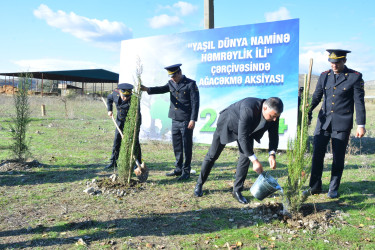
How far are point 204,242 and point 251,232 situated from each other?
65 centimetres

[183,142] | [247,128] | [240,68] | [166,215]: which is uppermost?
[240,68]

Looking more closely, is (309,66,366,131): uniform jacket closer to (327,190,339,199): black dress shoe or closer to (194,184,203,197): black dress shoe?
(327,190,339,199): black dress shoe

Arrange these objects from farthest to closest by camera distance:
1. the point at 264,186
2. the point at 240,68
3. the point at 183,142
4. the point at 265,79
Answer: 1. the point at 240,68
2. the point at 265,79
3. the point at 183,142
4. the point at 264,186

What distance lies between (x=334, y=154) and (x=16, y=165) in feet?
22.1

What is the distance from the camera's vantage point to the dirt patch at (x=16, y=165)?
6.79 m

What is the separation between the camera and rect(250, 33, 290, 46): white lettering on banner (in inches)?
323

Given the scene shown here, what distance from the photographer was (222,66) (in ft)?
31.0

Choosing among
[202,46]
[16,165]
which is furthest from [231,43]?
[16,165]

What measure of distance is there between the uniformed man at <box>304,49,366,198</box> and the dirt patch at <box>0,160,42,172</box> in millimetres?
6222

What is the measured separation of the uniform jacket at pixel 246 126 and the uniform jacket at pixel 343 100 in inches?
44.4

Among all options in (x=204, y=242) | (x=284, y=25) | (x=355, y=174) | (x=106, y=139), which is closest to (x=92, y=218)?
(x=204, y=242)

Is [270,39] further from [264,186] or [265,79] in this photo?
[264,186]

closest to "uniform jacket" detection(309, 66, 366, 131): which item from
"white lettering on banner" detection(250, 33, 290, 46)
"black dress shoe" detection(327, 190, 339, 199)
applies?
"black dress shoe" detection(327, 190, 339, 199)

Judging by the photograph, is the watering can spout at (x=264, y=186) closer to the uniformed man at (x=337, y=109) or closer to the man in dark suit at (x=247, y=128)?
the man in dark suit at (x=247, y=128)
